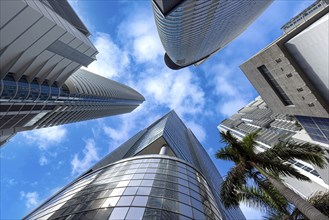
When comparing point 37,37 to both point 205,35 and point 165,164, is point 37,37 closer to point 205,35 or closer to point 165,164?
point 165,164

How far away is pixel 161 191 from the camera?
796 inches

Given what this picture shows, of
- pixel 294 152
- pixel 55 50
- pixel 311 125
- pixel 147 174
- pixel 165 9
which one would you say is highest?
pixel 55 50

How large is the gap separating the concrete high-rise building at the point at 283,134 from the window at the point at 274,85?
279 inches

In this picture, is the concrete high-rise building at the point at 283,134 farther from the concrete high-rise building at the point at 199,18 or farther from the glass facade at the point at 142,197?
the concrete high-rise building at the point at 199,18

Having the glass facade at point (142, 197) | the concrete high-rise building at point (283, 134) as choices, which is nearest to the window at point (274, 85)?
the concrete high-rise building at point (283, 134)

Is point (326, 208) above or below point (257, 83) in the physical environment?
below

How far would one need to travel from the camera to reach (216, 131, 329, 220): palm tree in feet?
46.1

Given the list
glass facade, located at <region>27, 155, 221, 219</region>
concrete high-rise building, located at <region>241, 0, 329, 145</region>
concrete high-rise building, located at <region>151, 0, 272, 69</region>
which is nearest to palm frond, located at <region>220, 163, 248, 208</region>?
glass facade, located at <region>27, 155, 221, 219</region>

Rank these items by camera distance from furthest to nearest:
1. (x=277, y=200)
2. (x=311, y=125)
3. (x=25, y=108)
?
(x=25, y=108) → (x=311, y=125) → (x=277, y=200)

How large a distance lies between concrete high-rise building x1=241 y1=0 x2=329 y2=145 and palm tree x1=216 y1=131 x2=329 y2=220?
15897 millimetres

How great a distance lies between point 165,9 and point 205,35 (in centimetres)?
3911

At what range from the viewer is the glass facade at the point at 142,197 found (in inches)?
665

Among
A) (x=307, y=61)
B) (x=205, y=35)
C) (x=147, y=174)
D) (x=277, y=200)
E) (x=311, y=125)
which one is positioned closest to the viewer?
(x=277, y=200)

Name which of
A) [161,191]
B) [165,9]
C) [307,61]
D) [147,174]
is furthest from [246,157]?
[307,61]
